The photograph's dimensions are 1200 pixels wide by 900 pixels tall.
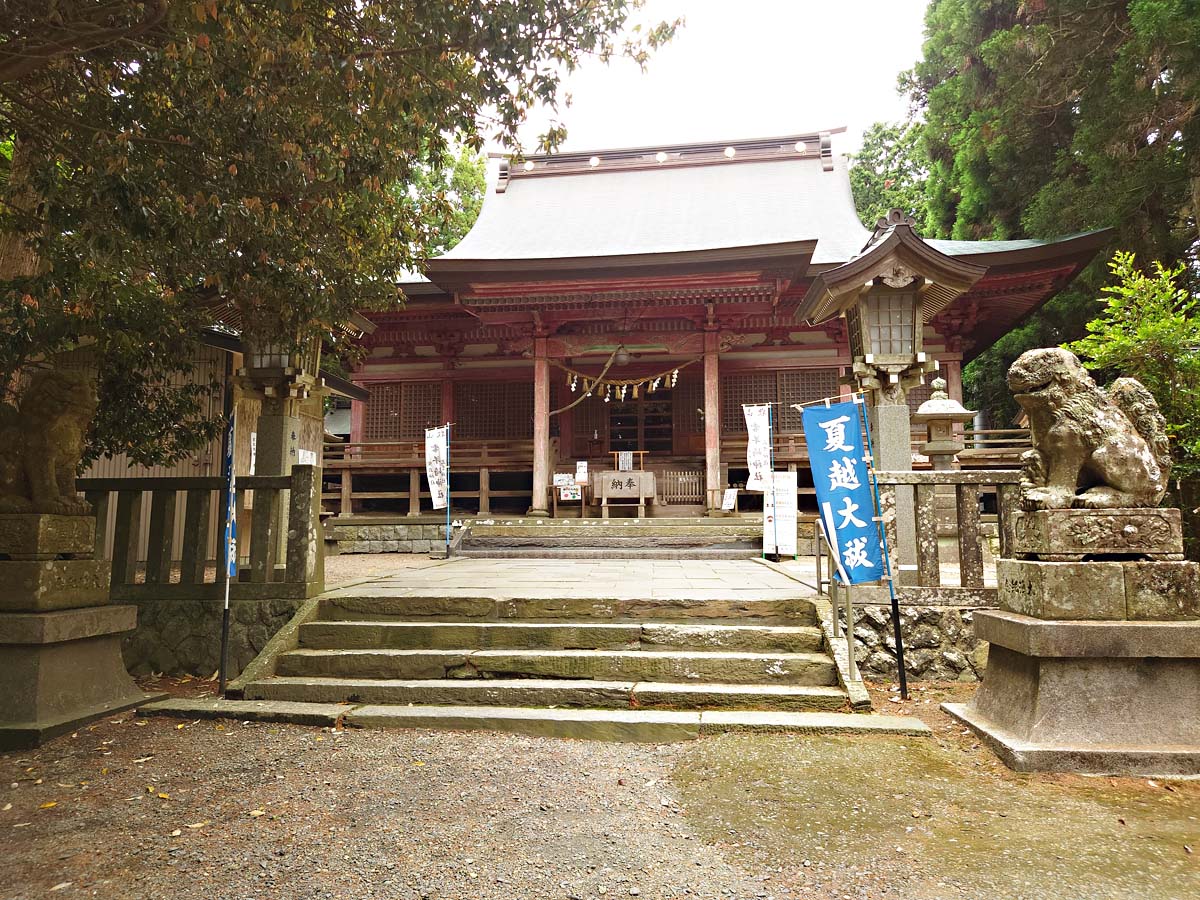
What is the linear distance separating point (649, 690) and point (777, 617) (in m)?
1.29

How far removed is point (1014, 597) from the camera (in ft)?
11.7

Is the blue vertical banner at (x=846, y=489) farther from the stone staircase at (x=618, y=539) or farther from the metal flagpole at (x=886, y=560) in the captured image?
the stone staircase at (x=618, y=539)

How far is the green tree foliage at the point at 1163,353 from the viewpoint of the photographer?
201 inches

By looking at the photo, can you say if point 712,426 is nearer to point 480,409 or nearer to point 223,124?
point 480,409

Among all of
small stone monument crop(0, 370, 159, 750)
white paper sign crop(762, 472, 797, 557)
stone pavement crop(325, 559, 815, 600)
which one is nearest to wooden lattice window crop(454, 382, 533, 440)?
stone pavement crop(325, 559, 815, 600)

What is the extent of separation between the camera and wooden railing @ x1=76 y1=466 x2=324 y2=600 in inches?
200

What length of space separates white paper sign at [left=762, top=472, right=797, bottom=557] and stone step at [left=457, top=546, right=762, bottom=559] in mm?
797

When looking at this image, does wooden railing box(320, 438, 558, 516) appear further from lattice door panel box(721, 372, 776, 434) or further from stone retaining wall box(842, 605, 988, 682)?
stone retaining wall box(842, 605, 988, 682)

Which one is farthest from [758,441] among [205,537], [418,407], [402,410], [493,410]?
[402,410]

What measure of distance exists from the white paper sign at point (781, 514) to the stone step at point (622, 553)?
2.62 ft

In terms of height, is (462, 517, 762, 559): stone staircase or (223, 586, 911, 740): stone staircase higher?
(462, 517, 762, 559): stone staircase

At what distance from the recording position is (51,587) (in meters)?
3.91

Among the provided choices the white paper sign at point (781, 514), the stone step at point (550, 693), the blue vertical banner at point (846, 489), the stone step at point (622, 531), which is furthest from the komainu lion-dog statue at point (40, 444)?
the white paper sign at point (781, 514)

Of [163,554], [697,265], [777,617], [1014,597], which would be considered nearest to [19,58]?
[163,554]
